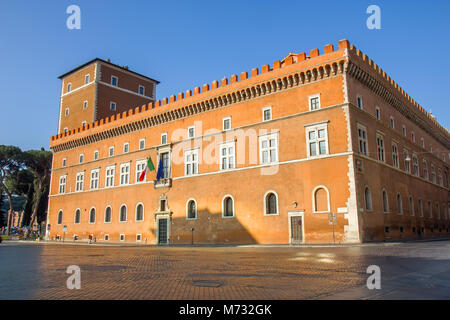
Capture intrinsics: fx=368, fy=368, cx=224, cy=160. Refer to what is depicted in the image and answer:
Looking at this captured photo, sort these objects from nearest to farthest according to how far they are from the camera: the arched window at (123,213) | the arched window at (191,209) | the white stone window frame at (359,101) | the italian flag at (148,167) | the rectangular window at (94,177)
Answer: the white stone window frame at (359,101) < the arched window at (191,209) < the italian flag at (148,167) < the arched window at (123,213) < the rectangular window at (94,177)

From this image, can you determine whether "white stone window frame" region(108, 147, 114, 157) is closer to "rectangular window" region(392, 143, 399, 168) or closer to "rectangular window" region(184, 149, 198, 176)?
"rectangular window" region(184, 149, 198, 176)

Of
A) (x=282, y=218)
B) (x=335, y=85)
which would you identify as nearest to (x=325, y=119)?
(x=335, y=85)

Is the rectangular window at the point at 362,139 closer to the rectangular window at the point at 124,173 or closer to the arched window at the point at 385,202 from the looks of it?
the arched window at the point at 385,202

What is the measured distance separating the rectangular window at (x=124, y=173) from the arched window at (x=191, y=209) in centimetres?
904

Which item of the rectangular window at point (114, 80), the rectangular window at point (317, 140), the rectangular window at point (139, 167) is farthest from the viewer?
the rectangular window at point (114, 80)

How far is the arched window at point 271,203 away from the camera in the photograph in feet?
87.5

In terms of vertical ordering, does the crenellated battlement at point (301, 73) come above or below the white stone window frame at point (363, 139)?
above

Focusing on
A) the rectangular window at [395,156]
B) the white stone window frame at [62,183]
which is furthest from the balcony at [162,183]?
the rectangular window at [395,156]

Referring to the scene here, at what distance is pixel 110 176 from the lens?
131 feet

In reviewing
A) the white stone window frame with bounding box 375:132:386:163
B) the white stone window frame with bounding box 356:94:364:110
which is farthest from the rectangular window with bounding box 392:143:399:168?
the white stone window frame with bounding box 356:94:364:110

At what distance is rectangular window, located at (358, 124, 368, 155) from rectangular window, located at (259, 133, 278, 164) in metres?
5.84

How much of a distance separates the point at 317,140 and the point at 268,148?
3888 millimetres

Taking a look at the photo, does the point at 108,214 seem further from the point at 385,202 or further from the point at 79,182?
the point at 385,202
